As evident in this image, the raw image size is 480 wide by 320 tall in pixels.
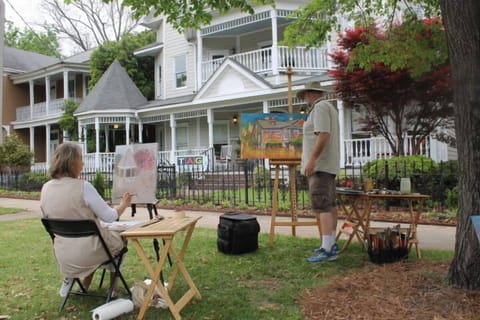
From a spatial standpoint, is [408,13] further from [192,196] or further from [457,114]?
[192,196]

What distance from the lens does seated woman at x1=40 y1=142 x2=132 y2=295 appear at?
3.79 meters

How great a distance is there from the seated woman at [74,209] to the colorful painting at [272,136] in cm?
315

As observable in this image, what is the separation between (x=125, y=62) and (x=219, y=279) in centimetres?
2306

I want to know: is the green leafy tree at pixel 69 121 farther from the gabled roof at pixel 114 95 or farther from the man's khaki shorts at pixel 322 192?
the man's khaki shorts at pixel 322 192

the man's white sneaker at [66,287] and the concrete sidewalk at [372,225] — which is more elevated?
the man's white sneaker at [66,287]

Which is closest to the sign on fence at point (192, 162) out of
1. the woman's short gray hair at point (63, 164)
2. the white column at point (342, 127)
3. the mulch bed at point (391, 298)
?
the white column at point (342, 127)

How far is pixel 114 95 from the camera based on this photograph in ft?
74.6

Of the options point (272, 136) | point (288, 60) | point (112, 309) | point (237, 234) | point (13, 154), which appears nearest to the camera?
point (112, 309)

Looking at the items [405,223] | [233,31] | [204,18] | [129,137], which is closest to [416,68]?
[405,223]

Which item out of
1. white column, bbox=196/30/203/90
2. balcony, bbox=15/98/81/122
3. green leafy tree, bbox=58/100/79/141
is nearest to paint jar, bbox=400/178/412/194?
white column, bbox=196/30/203/90

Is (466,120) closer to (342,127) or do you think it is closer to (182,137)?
(342,127)

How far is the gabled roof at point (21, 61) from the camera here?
3080 cm

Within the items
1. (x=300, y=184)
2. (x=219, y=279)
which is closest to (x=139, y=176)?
(x=219, y=279)

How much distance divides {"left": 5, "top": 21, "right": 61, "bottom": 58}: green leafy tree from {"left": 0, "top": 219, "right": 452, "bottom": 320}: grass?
4725 centimetres
